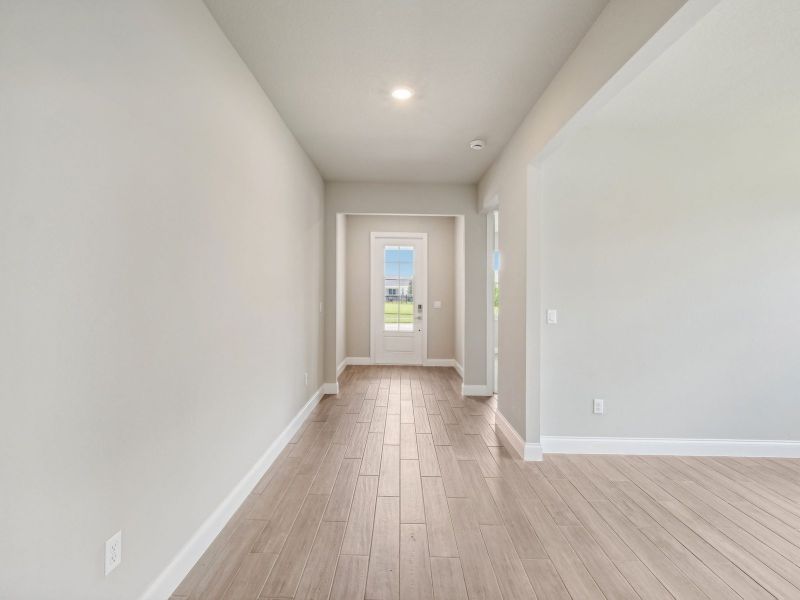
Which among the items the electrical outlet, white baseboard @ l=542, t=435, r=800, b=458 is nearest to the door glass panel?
white baseboard @ l=542, t=435, r=800, b=458

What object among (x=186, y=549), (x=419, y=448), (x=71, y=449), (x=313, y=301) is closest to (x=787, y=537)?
(x=419, y=448)

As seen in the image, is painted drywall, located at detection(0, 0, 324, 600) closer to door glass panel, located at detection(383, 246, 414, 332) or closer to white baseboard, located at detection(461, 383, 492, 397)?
white baseboard, located at detection(461, 383, 492, 397)

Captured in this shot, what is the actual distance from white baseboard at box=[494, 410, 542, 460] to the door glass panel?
3368 millimetres

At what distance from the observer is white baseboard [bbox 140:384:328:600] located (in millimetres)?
1663

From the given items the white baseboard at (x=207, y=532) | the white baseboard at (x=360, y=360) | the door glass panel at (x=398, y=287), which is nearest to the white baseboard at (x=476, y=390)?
the door glass panel at (x=398, y=287)

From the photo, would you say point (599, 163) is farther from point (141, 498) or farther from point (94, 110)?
point (141, 498)

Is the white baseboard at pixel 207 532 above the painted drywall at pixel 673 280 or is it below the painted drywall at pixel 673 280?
below

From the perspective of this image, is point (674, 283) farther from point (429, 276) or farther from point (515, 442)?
point (429, 276)

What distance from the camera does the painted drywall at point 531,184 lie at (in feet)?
6.01

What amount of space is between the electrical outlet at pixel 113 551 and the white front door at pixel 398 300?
5828 millimetres

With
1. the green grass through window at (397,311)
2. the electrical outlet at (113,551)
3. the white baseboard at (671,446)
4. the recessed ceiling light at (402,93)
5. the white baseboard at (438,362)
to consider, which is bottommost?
the white baseboard at (671,446)

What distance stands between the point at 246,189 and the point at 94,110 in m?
1.25

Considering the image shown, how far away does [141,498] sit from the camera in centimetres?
152

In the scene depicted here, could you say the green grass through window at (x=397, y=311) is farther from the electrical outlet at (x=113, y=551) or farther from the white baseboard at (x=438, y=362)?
the electrical outlet at (x=113, y=551)
